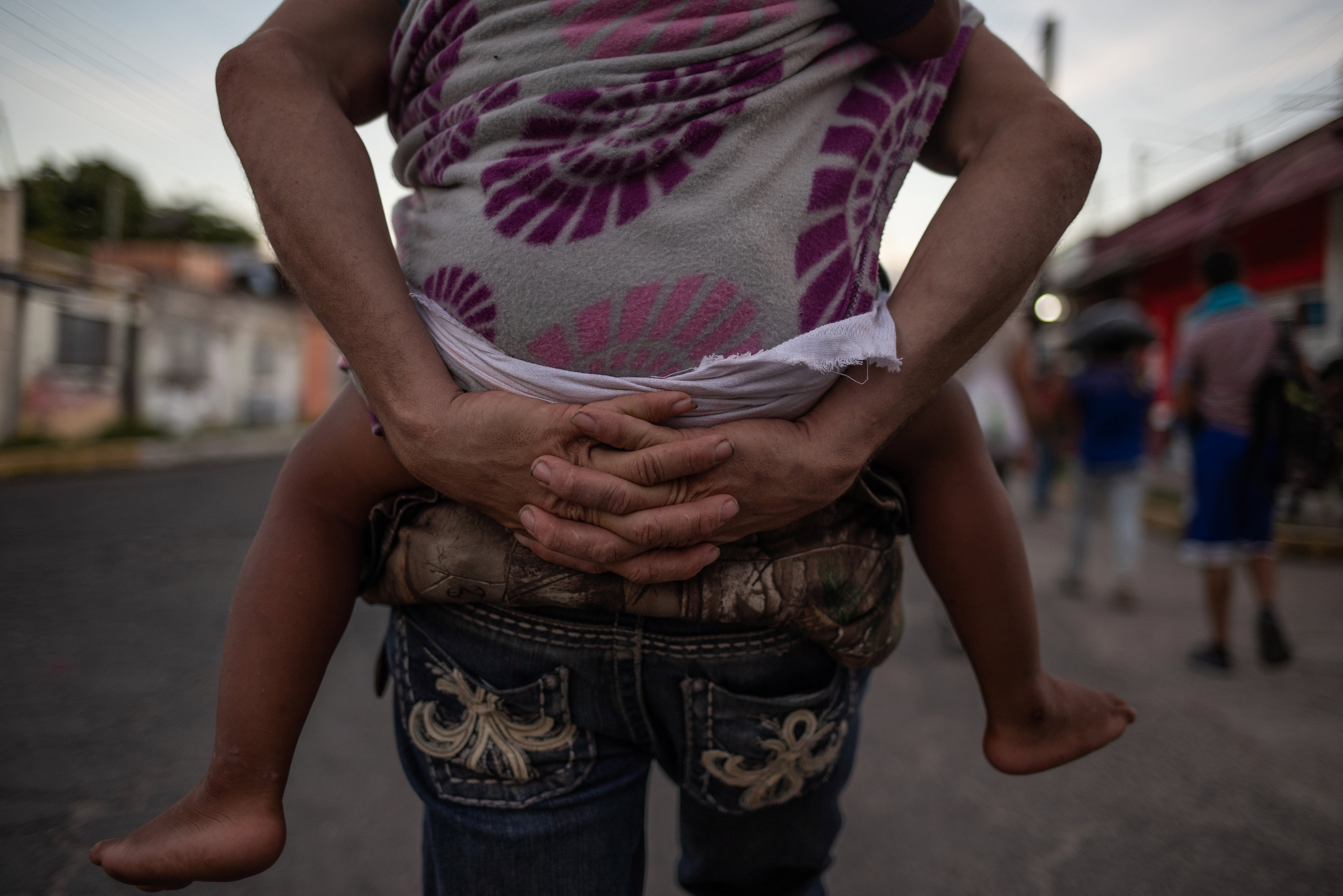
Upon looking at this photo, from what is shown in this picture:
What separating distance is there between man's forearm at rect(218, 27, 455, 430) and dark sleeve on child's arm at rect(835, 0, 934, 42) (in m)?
0.60

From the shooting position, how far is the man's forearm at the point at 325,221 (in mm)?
867

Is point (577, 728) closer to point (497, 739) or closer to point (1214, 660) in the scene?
point (497, 739)

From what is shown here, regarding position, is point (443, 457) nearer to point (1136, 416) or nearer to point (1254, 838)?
point (1254, 838)

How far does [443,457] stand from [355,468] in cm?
22

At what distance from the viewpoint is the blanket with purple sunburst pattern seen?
84cm

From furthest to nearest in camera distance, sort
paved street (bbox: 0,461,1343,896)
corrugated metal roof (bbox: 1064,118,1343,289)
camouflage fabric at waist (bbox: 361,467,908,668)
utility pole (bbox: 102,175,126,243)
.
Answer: utility pole (bbox: 102,175,126,243), corrugated metal roof (bbox: 1064,118,1343,289), paved street (bbox: 0,461,1343,896), camouflage fabric at waist (bbox: 361,467,908,668)

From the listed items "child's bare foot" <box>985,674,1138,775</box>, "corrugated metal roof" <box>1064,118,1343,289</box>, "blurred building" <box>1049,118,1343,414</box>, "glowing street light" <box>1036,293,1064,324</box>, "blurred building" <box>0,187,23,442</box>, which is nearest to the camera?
"child's bare foot" <box>985,674,1138,775</box>

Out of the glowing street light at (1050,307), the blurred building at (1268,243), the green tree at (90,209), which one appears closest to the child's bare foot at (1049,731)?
the blurred building at (1268,243)

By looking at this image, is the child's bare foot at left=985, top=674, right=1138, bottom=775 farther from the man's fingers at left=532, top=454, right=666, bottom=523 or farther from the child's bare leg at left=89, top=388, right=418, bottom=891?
the child's bare leg at left=89, top=388, right=418, bottom=891

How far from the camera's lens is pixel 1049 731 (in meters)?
1.21

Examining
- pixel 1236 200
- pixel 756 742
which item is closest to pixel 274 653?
pixel 756 742

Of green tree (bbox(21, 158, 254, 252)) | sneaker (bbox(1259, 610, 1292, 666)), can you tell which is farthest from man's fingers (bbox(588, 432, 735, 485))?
green tree (bbox(21, 158, 254, 252))

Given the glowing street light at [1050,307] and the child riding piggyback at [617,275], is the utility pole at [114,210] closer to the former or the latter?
the child riding piggyback at [617,275]

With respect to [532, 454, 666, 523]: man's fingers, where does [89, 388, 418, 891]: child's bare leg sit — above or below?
below
